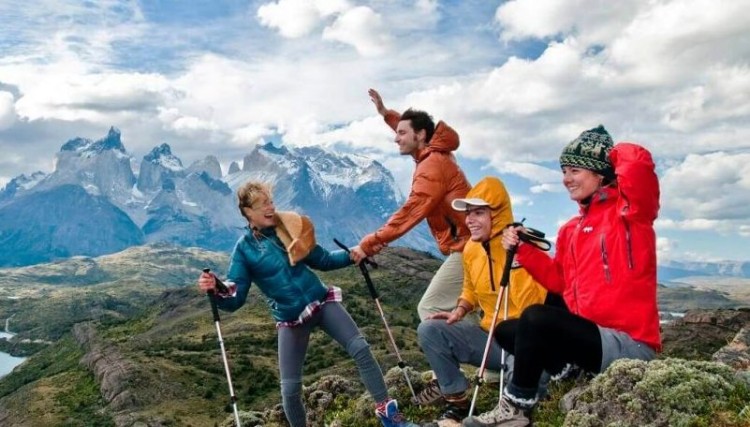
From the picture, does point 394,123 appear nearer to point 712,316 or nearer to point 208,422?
point 712,316

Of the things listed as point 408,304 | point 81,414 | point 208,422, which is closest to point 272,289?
point 208,422

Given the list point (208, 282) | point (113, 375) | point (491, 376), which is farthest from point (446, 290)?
point (113, 375)

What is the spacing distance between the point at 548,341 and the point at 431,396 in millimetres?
4460

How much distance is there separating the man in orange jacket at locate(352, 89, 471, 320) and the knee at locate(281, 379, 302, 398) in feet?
7.69

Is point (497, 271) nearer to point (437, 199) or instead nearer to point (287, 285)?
point (437, 199)

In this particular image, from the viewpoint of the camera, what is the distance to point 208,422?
301 ft

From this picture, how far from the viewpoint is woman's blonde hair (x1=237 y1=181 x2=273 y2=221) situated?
10508mm

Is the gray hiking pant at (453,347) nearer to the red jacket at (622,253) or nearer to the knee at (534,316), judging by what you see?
the red jacket at (622,253)

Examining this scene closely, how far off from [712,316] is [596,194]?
26963 millimetres

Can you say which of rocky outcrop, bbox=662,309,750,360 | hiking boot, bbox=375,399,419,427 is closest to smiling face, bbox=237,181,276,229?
hiking boot, bbox=375,399,419,427

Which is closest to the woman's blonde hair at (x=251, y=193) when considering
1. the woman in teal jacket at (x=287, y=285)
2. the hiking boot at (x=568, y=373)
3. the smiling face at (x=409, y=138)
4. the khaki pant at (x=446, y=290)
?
the woman in teal jacket at (x=287, y=285)

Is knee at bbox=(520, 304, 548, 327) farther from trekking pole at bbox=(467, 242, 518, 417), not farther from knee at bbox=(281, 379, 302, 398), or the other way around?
knee at bbox=(281, 379, 302, 398)

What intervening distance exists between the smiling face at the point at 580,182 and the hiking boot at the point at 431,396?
4.94 metres

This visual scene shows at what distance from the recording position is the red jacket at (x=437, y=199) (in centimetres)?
1084
